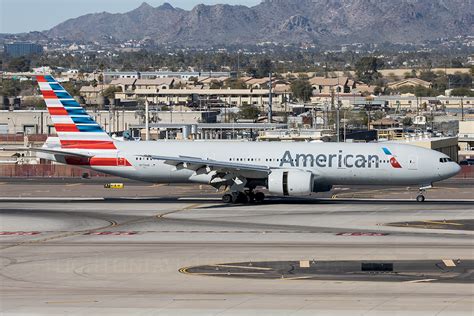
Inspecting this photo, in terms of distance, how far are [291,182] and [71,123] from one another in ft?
51.6

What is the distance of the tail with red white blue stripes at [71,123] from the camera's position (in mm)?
72500

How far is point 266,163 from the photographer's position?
7019cm

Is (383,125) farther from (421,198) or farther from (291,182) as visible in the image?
(291,182)

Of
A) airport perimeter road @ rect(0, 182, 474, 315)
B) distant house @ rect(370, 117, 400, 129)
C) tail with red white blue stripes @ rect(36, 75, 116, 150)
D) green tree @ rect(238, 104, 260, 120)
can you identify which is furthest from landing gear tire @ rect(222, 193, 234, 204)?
green tree @ rect(238, 104, 260, 120)

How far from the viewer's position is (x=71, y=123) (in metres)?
73.4

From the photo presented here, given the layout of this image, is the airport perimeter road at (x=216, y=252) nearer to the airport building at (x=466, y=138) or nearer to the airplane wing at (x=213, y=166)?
the airplane wing at (x=213, y=166)

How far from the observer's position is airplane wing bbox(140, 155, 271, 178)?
2694 inches

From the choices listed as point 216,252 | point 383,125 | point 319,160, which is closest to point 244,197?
point 319,160

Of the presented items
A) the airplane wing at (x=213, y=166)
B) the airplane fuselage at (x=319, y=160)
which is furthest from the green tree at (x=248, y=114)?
the airplane wing at (x=213, y=166)

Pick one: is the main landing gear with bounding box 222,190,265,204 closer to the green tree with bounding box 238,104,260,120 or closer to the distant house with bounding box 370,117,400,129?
the distant house with bounding box 370,117,400,129

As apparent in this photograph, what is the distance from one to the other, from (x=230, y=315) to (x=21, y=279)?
10404 millimetres

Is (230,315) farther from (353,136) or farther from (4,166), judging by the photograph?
(353,136)

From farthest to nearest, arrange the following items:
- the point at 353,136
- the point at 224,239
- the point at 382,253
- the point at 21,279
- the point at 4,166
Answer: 1. the point at 353,136
2. the point at 4,166
3. the point at 224,239
4. the point at 382,253
5. the point at 21,279

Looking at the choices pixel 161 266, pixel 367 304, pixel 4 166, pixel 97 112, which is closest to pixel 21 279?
pixel 161 266
